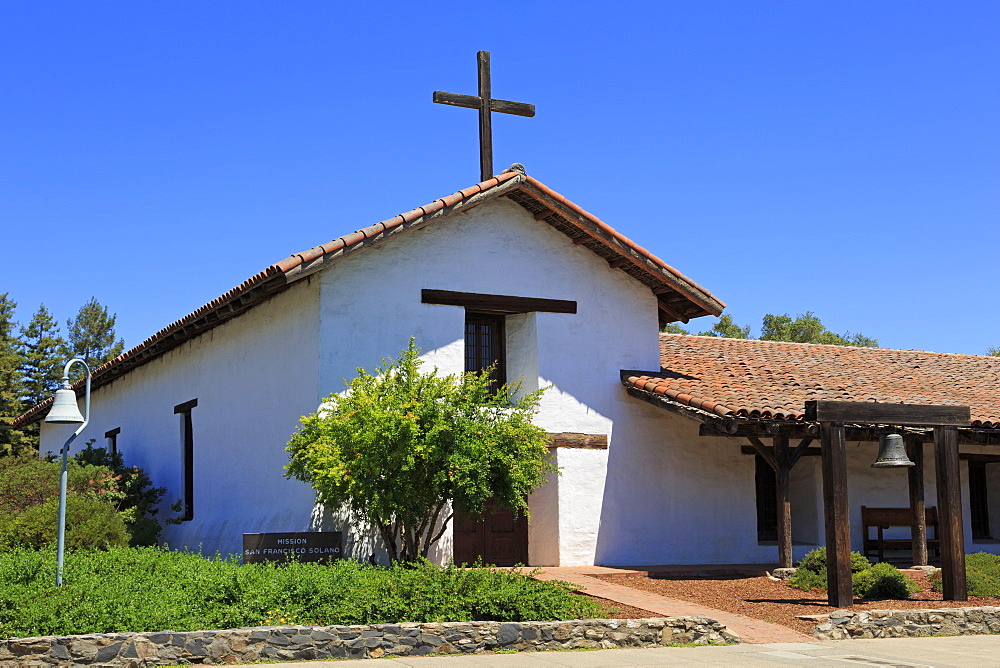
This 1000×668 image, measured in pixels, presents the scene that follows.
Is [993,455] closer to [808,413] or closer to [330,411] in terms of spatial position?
[808,413]

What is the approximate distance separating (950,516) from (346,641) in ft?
26.7

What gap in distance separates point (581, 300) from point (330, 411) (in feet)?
16.5

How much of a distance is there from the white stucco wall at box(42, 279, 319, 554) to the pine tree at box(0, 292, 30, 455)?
14758mm

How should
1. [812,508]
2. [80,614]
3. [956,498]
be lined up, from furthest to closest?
[812,508] < [956,498] < [80,614]

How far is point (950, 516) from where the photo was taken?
13469mm

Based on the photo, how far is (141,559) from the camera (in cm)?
1248

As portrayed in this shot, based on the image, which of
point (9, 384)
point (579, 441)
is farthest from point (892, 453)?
point (9, 384)

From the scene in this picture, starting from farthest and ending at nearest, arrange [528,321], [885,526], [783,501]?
[885,526]
[528,321]
[783,501]

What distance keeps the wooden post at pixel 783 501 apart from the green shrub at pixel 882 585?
1375 mm

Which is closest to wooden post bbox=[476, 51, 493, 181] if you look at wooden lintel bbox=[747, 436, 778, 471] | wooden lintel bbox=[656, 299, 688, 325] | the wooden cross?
the wooden cross

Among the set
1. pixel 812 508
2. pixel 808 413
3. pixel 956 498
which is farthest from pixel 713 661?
pixel 812 508

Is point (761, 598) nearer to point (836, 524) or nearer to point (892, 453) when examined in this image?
point (836, 524)

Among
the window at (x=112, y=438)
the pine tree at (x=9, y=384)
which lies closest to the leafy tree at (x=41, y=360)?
the pine tree at (x=9, y=384)

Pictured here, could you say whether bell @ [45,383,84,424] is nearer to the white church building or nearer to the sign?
the sign
